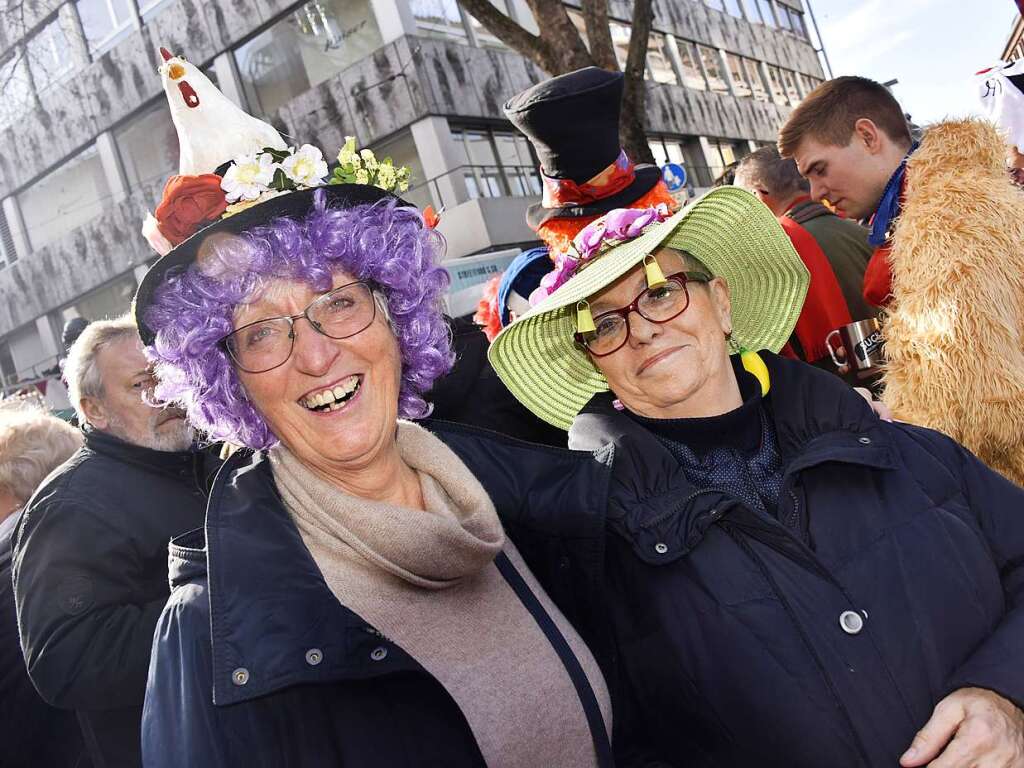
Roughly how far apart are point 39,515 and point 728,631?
1.99m

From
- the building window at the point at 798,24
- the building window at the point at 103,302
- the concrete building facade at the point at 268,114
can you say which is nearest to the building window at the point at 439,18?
the concrete building facade at the point at 268,114

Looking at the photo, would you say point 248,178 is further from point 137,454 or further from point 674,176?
point 674,176

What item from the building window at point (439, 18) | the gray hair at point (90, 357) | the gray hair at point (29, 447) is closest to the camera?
the gray hair at point (90, 357)

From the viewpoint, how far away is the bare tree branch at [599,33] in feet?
24.1

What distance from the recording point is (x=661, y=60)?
2639 cm

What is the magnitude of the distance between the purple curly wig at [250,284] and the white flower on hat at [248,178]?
8cm

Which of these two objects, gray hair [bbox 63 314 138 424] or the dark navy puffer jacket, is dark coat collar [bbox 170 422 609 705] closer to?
the dark navy puffer jacket

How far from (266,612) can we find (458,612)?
0.45m

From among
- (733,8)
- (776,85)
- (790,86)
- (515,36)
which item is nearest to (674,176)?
(515,36)

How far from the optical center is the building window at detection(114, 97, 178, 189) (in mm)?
20750

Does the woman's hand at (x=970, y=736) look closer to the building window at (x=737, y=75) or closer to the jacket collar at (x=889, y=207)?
the jacket collar at (x=889, y=207)

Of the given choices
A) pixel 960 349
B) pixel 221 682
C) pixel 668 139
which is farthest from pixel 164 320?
pixel 668 139

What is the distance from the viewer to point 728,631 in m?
1.72

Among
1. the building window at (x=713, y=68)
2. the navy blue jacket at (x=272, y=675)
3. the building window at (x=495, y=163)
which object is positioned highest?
the building window at (x=713, y=68)
